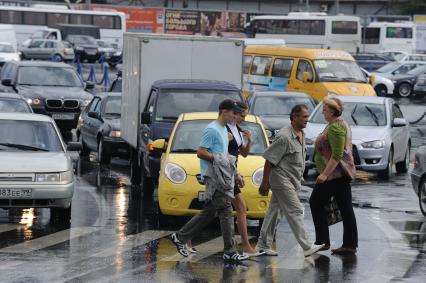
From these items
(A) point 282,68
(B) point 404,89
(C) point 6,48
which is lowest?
(B) point 404,89

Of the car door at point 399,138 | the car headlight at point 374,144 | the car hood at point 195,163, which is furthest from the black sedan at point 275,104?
the car hood at point 195,163

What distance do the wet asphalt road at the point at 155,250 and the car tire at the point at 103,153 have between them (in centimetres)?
443

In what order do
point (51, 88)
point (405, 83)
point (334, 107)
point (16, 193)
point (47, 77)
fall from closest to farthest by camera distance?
point (334, 107) < point (16, 193) < point (51, 88) < point (47, 77) < point (405, 83)

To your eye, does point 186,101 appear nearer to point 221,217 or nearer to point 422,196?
point 422,196

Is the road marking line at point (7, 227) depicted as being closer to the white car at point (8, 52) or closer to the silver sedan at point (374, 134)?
the silver sedan at point (374, 134)

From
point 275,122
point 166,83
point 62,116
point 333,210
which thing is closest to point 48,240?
point 333,210

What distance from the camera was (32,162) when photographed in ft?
46.3

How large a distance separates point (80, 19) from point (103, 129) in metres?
55.9

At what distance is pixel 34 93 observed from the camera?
1117 inches

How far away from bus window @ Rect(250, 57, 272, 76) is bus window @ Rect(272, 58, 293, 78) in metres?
0.37

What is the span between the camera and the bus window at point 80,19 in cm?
7719

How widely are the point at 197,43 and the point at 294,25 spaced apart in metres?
51.1

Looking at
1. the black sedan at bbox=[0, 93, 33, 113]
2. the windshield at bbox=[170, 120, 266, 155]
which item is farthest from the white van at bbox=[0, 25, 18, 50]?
the windshield at bbox=[170, 120, 266, 155]

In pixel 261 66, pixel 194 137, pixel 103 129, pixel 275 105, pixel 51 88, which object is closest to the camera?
pixel 194 137
